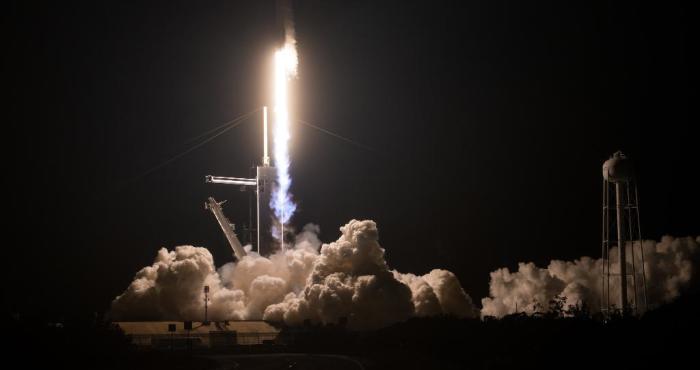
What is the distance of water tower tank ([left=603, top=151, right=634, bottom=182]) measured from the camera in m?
76.2

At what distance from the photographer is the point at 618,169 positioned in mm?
76312

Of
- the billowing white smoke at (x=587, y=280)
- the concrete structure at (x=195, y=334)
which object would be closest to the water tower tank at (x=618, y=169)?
the billowing white smoke at (x=587, y=280)

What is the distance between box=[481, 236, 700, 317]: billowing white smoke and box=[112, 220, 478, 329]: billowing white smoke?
18.6ft

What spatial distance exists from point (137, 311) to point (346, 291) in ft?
67.0

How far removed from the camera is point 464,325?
68.5m

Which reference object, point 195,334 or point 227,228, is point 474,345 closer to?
point 195,334

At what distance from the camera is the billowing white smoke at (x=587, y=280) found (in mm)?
89188

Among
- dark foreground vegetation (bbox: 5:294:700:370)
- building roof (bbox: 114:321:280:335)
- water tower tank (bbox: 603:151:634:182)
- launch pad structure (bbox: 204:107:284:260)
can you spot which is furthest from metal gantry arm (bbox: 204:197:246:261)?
water tower tank (bbox: 603:151:634:182)

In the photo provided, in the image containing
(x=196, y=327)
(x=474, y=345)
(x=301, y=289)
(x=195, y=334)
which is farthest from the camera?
(x=301, y=289)

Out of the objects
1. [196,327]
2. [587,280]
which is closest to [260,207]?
[196,327]

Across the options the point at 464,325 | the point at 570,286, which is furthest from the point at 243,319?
the point at 570,286

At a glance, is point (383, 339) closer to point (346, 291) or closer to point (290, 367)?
point (346, 291)

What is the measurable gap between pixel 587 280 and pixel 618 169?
2011cm

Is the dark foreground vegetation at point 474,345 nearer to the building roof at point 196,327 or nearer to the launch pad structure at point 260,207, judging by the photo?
the building roof at point 196,327
